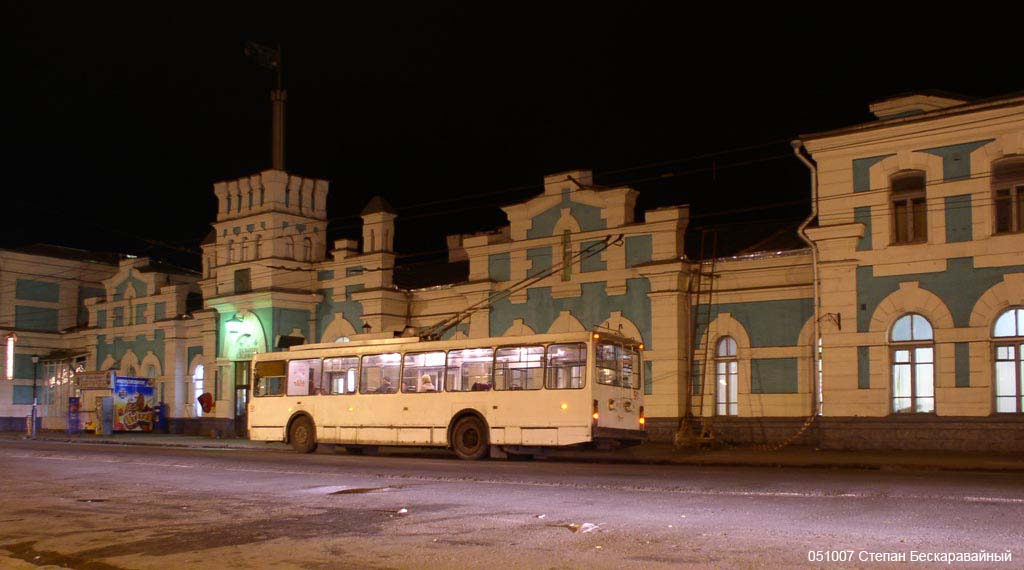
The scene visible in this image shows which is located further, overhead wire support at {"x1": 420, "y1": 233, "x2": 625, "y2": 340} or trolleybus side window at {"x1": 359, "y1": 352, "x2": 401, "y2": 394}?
overhead wire support at {"x1": 420, "y1": 233, "x2": 625, "y2": 340}

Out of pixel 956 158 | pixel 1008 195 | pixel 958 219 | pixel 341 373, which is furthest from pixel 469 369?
pixel 1008 195

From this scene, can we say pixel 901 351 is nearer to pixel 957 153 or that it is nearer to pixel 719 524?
pixel 957 153

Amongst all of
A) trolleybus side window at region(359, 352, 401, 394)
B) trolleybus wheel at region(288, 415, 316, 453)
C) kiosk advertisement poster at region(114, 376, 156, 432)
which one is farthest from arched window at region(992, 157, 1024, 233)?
kiosk advertisement poster at region(114, 376, 156, 432)

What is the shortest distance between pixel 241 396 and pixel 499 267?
13157mm

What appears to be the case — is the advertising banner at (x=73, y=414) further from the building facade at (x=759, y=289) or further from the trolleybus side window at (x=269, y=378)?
the trolleybus side window at (x=269, y=378)

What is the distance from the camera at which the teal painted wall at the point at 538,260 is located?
32.6 meters

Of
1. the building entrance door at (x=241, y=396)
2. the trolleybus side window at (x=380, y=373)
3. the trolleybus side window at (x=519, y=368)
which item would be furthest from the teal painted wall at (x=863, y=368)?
the building entrance door at (x=241, y=396)

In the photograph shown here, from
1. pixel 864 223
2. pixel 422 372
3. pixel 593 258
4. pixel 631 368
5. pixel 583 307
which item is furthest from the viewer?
pixel 583 307

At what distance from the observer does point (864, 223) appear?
84.4 ft

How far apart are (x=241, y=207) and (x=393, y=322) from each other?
8763 mm

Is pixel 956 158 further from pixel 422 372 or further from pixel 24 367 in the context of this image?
→ pixel 24 367

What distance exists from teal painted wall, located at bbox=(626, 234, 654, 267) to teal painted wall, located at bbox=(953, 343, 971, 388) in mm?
9266

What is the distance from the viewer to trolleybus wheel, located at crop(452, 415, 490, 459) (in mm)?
24734

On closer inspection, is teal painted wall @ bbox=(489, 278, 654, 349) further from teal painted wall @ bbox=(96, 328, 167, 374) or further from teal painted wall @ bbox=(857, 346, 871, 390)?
teal painted wall @ bbox=(96, 328, 167, 374)
